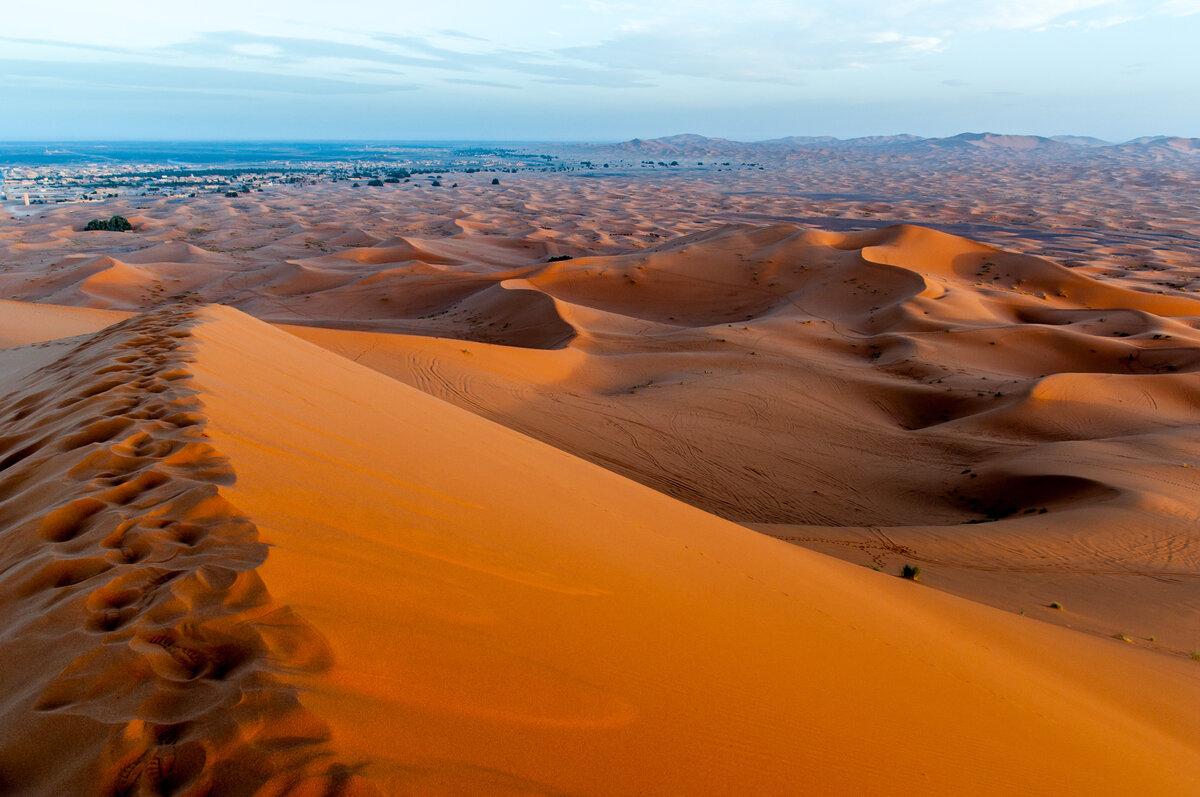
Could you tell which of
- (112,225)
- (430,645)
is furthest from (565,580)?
(112,225)

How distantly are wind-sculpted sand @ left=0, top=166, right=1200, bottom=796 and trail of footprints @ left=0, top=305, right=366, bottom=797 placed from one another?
0.01m

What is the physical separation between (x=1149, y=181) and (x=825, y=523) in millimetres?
128877

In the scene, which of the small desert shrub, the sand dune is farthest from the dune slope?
the small desert shrub

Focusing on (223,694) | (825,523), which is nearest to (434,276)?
(825,523)

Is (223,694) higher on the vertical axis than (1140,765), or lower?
higher

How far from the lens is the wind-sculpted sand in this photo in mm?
1896

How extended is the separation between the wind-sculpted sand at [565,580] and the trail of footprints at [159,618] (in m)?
0.01

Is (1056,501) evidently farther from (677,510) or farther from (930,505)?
(677,510)

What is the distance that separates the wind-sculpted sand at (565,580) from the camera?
1896 mm

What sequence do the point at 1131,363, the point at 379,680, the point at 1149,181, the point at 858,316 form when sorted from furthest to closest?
the point at 1149,181 → the point at 858,316 → the point at 1131,363 → the point at 379,680

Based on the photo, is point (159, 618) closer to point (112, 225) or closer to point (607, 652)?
point (607, 652)

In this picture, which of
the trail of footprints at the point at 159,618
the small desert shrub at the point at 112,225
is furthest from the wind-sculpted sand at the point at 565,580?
the small desert shrub at the point at 112,225

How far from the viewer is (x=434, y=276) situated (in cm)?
2897

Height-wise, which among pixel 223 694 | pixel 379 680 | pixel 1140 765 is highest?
pixel 223 694
